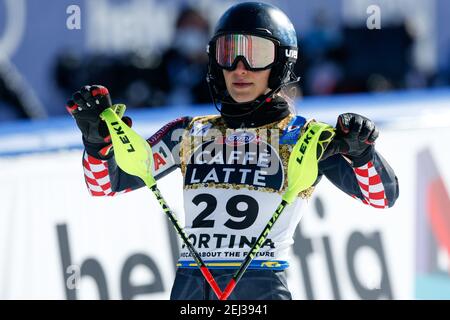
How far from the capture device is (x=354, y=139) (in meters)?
4.94

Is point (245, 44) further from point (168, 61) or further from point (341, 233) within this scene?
point (168, 61)

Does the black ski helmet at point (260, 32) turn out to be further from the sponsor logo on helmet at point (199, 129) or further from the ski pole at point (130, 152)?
the ski pole at point (130, 152)

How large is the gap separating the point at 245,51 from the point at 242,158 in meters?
0.44

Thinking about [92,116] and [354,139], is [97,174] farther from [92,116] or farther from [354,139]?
[354,139]

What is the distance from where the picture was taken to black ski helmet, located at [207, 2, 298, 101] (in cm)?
525

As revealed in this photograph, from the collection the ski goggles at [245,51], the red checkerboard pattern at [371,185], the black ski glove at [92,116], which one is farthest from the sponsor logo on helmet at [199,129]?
the red checkerboard pattern at [371,185]

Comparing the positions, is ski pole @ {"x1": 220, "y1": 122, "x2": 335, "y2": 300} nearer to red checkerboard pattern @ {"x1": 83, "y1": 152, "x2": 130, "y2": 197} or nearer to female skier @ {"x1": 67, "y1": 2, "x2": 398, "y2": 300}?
female skier @ {"x1": 67, "y1": 2, "x2": 398, "y2": 300}

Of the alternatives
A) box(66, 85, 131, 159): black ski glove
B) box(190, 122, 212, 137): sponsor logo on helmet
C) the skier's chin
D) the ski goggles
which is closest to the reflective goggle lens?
the ski goggles

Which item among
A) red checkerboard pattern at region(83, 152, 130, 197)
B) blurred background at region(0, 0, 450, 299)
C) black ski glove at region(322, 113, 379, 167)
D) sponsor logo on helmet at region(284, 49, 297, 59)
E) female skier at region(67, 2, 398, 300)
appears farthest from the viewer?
blurred background at region(0, 0, 450, 299)

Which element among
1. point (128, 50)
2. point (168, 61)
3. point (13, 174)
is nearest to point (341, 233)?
point (13, 174)

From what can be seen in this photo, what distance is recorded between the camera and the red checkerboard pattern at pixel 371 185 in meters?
5.08

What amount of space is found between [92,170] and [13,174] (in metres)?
2.49

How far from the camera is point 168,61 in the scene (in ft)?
40.6

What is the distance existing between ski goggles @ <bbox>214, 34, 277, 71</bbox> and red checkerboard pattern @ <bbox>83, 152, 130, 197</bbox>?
64 cm
